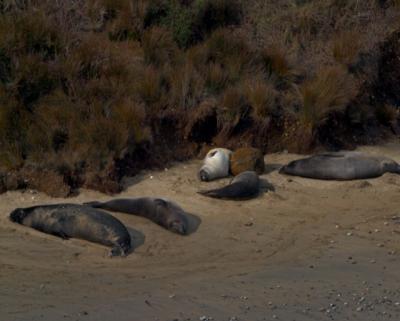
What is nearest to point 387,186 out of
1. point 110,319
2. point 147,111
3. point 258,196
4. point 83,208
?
point 258,196

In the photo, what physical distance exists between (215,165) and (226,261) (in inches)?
115

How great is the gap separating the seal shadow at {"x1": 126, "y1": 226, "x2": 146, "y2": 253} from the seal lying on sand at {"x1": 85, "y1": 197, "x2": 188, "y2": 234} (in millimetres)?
319

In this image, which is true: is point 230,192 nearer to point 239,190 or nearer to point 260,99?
point 239,190

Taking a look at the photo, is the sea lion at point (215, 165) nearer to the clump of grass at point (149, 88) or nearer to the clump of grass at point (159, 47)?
the clump of grass at point (149, 88)

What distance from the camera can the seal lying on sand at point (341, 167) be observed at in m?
12.8

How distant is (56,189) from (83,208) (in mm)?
863

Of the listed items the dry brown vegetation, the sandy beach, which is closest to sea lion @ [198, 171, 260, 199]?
the sandy beach

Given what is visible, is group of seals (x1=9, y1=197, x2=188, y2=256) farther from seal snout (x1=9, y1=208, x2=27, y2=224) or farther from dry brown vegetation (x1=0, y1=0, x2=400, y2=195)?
dry brown vegetation (x1=0, y1=0, x2=400, y2=195)

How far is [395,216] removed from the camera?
37.6 feet

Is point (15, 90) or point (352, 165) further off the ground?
point (15, 90)

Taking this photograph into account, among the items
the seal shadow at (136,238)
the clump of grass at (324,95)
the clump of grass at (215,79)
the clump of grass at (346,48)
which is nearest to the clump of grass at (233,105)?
the clump of grass at (215,79)

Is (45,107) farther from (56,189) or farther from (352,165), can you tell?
(352,165)

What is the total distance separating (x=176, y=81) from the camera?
1331 centimetres

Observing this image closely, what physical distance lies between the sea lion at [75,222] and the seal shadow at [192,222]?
2.68 ft
